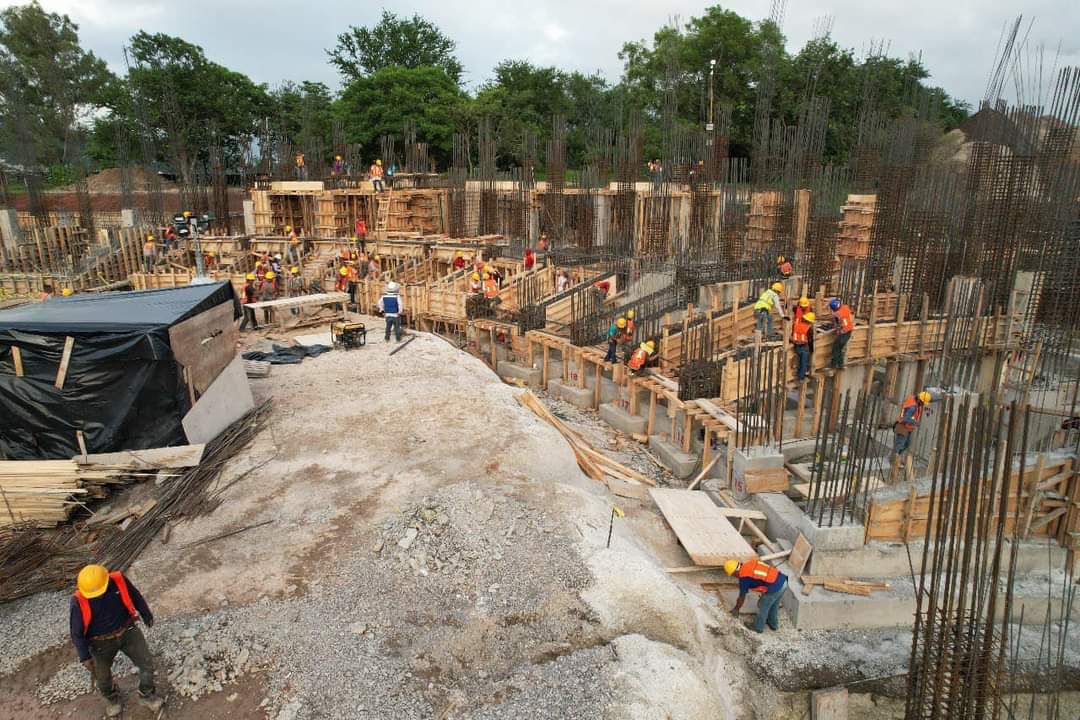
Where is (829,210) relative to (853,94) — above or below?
below

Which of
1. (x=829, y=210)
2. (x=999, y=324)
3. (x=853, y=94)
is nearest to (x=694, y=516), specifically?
(x=999, y=324)

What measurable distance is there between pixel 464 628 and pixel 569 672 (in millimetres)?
1154

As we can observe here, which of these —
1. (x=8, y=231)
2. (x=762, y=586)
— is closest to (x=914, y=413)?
(x=762, y=586)

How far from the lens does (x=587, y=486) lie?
10000 mm

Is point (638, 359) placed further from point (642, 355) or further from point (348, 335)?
point (348, 335)

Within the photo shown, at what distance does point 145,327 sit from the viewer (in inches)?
332

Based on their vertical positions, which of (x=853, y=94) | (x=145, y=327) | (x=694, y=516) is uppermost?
(x=853, y=94)

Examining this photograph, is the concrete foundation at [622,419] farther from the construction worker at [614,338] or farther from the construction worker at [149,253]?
the construction worker at [149,253]

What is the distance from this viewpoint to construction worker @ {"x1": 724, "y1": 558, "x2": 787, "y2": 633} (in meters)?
7.88

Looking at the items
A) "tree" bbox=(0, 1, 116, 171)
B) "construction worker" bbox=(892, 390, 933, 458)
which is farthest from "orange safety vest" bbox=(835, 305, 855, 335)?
"tree" bbox=(0, 1, 116, 171)

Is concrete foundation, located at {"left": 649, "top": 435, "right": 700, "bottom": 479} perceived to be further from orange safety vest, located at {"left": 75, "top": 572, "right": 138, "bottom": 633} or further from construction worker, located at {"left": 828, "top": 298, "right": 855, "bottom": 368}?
orange safety vest, located at {"left": 75, "top": 572, "right": 138, "bottom": 633}

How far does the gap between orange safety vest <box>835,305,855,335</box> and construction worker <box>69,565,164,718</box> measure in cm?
1185

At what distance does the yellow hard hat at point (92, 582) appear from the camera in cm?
498

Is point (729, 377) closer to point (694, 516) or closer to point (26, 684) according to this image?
point (694, 516)
